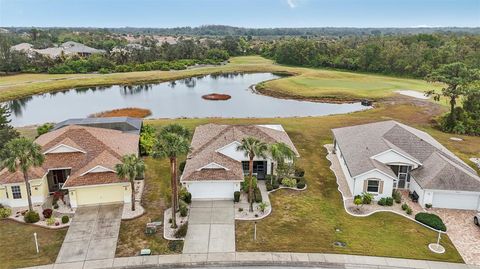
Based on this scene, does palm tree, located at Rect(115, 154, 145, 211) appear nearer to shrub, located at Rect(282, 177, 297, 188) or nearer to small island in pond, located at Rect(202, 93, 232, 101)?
shrub, located at Rect(282, 177, 297, 188)

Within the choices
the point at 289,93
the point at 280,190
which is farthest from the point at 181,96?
the point at 280,190

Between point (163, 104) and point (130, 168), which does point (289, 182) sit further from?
point (163, 104)

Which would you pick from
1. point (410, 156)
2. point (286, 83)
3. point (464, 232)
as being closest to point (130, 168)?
point (410, 156)

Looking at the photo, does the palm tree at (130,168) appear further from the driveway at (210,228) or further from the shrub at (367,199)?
the shrub at (367,199)

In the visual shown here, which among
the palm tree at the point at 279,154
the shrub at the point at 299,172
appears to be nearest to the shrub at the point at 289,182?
the palm tree at the point at 279,154

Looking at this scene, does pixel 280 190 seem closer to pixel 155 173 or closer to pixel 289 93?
Answer: pixel 155 173
